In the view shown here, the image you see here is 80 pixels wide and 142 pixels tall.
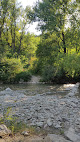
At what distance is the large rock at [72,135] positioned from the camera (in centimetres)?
390

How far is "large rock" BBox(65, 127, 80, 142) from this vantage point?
3.90 m

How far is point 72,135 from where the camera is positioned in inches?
163

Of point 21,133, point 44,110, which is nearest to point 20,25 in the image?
point 44,110

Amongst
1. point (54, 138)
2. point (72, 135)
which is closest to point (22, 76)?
point (72, 135)

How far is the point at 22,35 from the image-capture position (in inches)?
1388

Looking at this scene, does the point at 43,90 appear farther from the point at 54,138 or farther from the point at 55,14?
the point at 55,14

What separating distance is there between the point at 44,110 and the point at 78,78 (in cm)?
1449

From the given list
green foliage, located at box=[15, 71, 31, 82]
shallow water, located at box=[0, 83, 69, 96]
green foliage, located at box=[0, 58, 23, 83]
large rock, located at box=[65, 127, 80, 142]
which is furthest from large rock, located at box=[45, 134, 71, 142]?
green foliage, located at box=[15, 71, 31, 82]

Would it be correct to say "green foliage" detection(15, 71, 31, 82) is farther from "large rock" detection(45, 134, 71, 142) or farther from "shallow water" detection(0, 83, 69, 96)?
"large rock" detection(45, 134, 71, 142)

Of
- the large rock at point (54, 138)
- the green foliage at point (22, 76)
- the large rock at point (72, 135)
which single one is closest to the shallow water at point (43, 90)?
the green foliage at point (22, 76)

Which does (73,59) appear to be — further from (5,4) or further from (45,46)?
(5,4)

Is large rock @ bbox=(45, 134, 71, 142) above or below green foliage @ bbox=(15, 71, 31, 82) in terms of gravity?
above

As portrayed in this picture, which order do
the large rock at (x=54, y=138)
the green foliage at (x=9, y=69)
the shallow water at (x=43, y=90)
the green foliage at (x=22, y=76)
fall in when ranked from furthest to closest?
the green foliage at (x=22, y=76)
the green foliage at (x=9, y=69)
the shallow water at (x=43, y=90)
the large rock at (x=54, y=138)

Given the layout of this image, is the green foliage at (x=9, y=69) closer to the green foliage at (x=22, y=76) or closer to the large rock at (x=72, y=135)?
the green foliage at (x=22, y=76)
